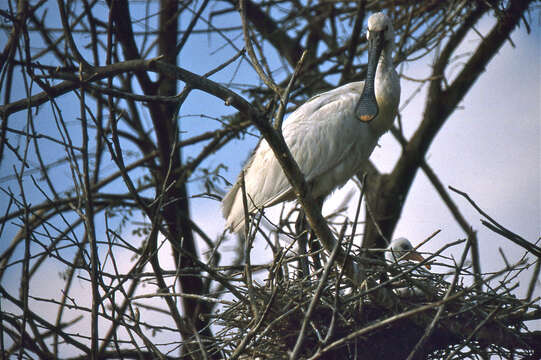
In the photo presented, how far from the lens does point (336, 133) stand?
4.96 meters

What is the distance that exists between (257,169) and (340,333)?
1971mm

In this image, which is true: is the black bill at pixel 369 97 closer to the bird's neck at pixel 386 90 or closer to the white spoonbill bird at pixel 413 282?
the bird's neck at pixel 386 90

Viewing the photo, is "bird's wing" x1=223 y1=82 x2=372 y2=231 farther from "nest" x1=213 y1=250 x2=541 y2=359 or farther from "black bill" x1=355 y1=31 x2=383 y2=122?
"nest" x1=213 y1=250 x2=541 y2=359

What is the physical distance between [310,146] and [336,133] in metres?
0.23

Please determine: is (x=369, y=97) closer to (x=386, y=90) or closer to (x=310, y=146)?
(x=386, y=90)

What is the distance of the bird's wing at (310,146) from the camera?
4949 millimetres

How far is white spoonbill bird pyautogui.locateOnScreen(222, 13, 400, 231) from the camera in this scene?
193 inches

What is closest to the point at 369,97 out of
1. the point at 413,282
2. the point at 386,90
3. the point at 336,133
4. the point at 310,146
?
the point at 386,90

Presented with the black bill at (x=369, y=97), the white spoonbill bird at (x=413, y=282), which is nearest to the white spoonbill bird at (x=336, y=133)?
the black bill at (x=369, y=97)

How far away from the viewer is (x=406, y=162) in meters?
7.76

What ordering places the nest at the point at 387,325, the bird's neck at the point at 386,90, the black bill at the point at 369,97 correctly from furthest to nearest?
the bird's neck at the point at 386,90
the black bill at the point at 369,97
the nest at the point at 387,325

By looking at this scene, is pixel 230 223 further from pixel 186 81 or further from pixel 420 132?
pixel 420 132

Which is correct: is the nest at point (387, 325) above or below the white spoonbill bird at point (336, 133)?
below

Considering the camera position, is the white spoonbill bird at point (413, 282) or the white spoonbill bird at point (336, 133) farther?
the white spoonbill bird at point (336, 133)
